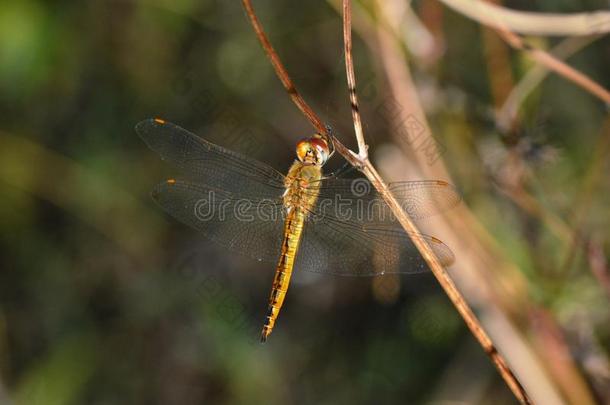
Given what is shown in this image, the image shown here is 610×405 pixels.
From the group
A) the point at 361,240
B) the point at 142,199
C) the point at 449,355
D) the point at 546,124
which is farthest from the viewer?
the point at 142,199

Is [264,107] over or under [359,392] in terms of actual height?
over

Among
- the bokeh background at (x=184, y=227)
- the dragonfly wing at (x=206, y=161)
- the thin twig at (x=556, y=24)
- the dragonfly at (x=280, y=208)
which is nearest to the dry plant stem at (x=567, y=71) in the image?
the thin twig at (x=556, y=24)

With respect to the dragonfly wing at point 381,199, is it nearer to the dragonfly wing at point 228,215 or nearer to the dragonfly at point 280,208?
the dragonfly at point 280,208

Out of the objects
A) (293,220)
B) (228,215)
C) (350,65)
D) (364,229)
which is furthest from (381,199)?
(350,65)

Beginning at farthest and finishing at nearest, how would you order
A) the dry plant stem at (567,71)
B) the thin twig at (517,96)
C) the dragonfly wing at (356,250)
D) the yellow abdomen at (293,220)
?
the thin twig at (517,96) < the yellow abdomen at (293,220) < the dragonfly wing at (356,250) < the dry plant stem at (567,71)

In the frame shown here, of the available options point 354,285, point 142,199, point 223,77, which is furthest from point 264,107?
point 354,285

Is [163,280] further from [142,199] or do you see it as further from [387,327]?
[387,327]

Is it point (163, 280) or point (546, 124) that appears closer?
point (546, 124)
